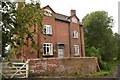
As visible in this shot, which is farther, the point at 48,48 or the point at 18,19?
the point at 48,48

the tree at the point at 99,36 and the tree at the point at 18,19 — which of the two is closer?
the tree at the point at 18,19

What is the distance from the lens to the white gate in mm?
17564

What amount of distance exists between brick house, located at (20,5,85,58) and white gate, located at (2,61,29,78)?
9.52 m

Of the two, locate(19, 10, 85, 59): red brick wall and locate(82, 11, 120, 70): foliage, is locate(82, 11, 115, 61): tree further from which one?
locate(19, 10, 85, 59): red brick wall

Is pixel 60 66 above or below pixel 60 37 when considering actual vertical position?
below

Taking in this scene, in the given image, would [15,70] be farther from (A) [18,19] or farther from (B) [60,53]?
(B) [60,53]

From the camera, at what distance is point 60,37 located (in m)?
36.6

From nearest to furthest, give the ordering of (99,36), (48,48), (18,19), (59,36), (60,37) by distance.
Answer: (18,19) < (48,48) < (59,36) < (60,37) < (99,36)

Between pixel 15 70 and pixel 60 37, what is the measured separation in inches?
731

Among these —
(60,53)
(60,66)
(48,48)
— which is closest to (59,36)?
(60,53)

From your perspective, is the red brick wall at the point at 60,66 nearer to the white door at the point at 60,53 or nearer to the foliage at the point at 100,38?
the white door at the point at 60,53

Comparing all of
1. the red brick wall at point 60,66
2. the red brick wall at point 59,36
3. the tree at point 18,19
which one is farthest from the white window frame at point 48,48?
the tree at point 18,19

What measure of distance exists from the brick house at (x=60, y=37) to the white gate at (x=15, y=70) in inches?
375

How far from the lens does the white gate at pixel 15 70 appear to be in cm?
1756
